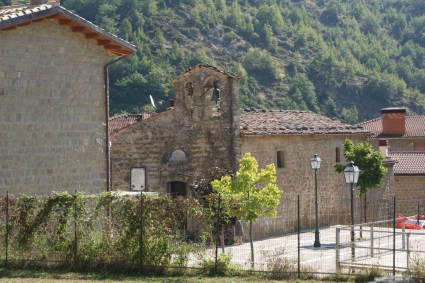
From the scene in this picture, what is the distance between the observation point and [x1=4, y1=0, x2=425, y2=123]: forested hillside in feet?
330

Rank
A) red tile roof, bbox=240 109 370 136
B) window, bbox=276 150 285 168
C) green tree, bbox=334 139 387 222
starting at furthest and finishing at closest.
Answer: window, bbox=276 150 285 168 < red tile roof, bbox=240 109 370 136 < green tree, bbox=334 139 387 222

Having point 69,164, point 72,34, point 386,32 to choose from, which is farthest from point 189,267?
point 386,32

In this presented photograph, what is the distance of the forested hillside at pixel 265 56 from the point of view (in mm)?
100438

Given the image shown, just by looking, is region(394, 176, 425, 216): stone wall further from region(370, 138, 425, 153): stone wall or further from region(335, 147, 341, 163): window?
region(370, 138, 425, 153): stone wall

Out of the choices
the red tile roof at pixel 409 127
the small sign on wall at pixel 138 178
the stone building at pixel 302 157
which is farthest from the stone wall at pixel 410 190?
the small sign on wall at pixel 138 178

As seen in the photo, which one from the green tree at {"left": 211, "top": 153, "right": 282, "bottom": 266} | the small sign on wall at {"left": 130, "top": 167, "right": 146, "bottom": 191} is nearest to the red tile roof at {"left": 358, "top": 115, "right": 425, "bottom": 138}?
the small sign on wall at {"left": 130, "top": 167, "right": 146, "bottom": 191}

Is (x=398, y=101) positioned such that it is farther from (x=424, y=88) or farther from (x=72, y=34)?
(x=72, y=34)

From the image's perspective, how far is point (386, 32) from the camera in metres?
159

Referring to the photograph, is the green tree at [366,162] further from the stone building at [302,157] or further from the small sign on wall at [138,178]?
the small sign on wall at [138,178]

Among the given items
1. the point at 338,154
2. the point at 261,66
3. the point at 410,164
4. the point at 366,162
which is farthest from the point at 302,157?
the point at 261,66

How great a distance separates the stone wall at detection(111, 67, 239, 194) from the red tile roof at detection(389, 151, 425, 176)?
15.0 m

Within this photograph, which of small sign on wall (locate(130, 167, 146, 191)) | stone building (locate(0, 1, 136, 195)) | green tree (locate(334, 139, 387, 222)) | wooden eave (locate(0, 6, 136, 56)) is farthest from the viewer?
small sign on wall (locate(130, 167, 146, 191))

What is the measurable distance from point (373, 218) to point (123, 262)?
2007 cm

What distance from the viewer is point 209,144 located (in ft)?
102
